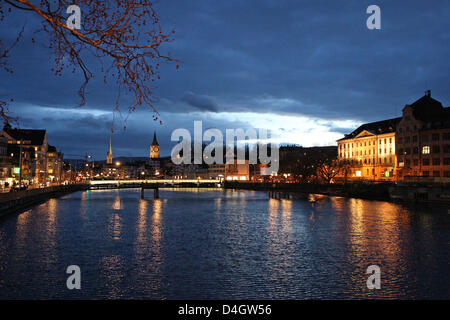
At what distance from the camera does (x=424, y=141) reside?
103938mm

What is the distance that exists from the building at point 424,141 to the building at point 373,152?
421 inches

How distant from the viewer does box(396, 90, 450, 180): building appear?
9844cm

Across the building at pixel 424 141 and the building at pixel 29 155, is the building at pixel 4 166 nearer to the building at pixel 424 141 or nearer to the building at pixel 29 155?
the building at pixel 29 155

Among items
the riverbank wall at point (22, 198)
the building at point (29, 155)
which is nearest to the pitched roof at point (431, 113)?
the riverbank wall at point (22, 198)

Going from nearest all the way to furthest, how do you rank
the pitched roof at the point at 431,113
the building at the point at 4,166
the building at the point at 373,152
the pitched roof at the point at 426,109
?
the building at the point at 4,166 < the pitched roof at the point at 431,113 < the pitched roof at the point at 426,109 < the building at the point at 373,152

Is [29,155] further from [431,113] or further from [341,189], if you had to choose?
[431,113]

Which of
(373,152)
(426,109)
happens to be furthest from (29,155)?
(426,109)

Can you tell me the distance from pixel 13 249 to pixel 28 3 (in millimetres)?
22511

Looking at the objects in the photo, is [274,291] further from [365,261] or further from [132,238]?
[132,238]

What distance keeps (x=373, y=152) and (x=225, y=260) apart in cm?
12335

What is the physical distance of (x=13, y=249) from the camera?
26.2 metres

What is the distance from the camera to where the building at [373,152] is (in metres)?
128

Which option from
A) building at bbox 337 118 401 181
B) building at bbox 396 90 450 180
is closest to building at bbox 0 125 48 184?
building at bbox 396 90 450 180
